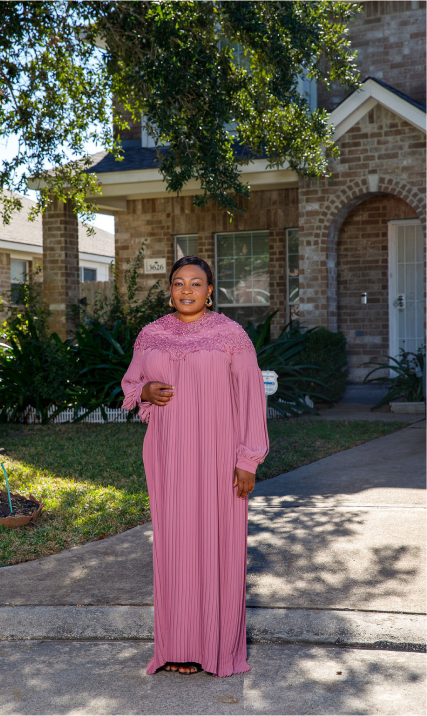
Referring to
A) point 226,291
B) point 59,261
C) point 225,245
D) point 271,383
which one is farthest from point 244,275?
point 271,383

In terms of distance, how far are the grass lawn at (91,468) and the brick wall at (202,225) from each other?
4.43 meters

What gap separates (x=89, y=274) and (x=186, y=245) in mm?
16637

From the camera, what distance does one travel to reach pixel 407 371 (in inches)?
432

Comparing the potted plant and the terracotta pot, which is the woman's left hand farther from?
the terracotta pot

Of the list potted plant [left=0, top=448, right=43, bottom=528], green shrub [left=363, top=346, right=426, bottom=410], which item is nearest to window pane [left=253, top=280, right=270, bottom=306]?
green shrub [left=363, top=346, right=426, bottom=410]

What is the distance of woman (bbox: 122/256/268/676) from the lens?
324 centimetres

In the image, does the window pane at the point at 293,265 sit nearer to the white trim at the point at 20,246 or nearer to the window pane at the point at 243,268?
the window pane at the point at 243,268

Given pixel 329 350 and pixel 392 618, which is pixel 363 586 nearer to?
pixel 392 618

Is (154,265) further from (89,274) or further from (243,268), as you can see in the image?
(89,274)

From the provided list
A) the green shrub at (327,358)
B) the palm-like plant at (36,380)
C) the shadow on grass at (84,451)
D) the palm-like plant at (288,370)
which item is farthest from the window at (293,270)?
the shadow on grass at (84,451)

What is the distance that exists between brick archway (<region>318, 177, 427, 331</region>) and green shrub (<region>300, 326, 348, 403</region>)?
18.3 inches

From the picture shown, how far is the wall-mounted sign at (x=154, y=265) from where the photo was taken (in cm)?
1451

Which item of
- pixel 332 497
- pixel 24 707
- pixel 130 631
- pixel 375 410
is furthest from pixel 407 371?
pixel 24 707

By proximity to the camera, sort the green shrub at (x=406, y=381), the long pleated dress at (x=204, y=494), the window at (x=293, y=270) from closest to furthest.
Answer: the long pleated dress at (x=204, y=494) < the green shrub at (x=406, y=381) < the window at (x=293, y=270)
